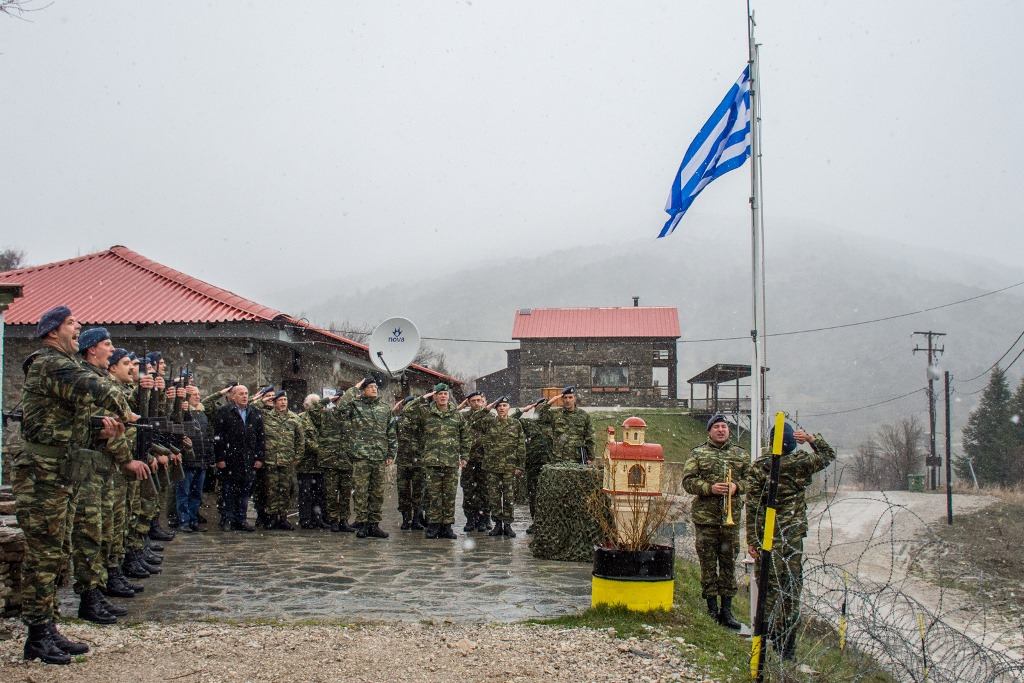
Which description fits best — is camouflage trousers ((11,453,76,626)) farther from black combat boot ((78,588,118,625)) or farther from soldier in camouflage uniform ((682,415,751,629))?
soldier in camouflage uniform ((682,415,751,629))

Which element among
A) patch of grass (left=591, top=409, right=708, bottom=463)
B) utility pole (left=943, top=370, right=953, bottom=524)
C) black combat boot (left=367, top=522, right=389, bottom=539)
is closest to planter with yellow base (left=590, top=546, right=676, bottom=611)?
black combat boot (left=367, top=522, right=389, bottom=539)

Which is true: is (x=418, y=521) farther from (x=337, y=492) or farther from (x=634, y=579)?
(x=634, y=579)

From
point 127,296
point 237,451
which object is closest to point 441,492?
point 237,451

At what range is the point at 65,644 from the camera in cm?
537

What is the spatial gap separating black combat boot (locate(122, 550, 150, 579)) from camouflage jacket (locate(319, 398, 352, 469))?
3.74 m

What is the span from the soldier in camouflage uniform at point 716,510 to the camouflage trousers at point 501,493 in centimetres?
444

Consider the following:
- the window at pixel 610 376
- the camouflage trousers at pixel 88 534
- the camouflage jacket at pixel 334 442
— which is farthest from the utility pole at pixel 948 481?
the camouflage trousers at pixel 88 534

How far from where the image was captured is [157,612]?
21.5ft

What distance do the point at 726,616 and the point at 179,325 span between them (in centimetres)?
1093

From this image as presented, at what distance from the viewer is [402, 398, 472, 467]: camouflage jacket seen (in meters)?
11.2

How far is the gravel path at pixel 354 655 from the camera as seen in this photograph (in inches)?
202

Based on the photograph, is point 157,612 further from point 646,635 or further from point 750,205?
point 750,205

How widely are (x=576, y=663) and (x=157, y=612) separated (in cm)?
329

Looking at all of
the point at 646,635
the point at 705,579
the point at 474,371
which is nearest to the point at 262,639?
the point at 646,635
